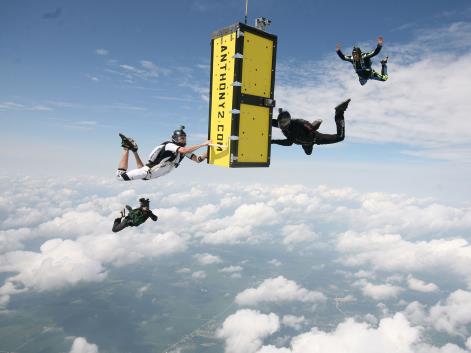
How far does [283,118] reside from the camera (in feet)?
19.8

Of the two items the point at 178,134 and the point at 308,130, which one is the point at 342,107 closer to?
the point at 308,130

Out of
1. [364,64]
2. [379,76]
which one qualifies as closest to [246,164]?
[364,64]

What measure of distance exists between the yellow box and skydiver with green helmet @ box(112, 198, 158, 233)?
2.13m

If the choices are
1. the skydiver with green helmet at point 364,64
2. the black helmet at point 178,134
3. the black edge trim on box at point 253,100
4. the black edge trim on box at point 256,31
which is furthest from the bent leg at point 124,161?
the skydiver with green helmet at point 364,64

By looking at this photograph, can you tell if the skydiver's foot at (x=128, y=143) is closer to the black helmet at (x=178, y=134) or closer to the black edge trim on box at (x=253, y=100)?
the black helmet at (x=178, y=134)

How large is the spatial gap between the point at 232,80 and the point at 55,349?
203265mm

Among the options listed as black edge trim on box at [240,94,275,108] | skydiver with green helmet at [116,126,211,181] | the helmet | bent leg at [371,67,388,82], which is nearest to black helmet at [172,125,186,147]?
skydiver with green helmet at [116,126,211,181]

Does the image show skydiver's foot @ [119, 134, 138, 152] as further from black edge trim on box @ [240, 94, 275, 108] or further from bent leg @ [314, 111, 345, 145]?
bent leg @ [314, 111, 345, 145]

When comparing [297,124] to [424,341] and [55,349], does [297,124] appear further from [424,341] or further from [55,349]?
[424,341]

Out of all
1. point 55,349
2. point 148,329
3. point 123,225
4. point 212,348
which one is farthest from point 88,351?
point 123,225

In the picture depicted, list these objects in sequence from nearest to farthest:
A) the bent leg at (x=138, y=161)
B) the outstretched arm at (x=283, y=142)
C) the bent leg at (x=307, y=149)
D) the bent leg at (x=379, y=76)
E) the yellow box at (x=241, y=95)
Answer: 1. the yellow box at (x=241, y=95)
2. the bent leg at (x=138, y=161)
3. the bent leg at (x=307, y=149)
4. the outstretched arm at (x=283, y=142)
5. the bent leg at (x=379, y=76)

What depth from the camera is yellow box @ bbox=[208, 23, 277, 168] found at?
578 centimetres

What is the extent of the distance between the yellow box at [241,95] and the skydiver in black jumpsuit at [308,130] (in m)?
0.48

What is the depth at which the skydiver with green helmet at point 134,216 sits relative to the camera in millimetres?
6816
